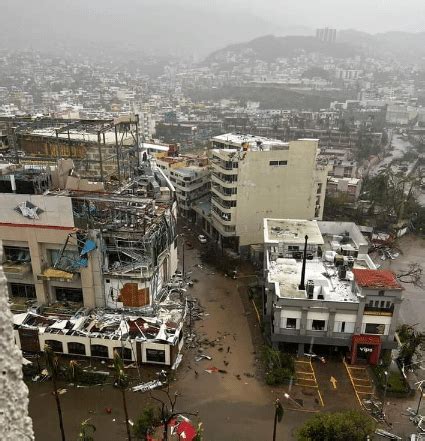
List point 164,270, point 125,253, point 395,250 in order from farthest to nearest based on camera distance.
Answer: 1. point 395,250
2. point 164,270
3. point 125,253

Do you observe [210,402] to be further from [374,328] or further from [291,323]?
[374,328]

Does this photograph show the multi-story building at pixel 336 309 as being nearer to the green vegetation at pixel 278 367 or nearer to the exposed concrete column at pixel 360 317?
the exposed concrete column at pixel 360 317

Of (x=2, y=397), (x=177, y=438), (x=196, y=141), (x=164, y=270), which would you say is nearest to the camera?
(x=2, y=397)

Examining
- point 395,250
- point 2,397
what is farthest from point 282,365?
point 395,250

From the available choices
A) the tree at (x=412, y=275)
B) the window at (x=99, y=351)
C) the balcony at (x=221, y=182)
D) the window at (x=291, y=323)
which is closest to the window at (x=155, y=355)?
the window at (x=99, y=351)

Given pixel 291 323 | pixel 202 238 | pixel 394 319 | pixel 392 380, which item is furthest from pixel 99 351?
pixel 202 238

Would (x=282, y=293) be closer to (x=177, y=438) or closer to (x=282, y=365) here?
(x=282, y=365)
